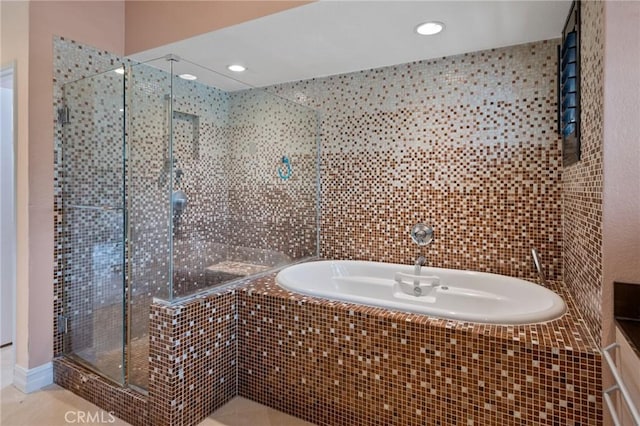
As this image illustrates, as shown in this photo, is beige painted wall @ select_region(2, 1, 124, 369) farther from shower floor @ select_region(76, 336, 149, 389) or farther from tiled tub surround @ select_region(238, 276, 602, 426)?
tiled tub surround @ select_region(238, 276, 602, 426)

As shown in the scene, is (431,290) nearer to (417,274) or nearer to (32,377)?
(417,274)

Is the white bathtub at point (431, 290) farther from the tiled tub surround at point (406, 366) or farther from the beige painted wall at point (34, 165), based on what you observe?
the beige painted wall at point (34, 165)

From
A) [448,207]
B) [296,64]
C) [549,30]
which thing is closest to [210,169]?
[296,64]

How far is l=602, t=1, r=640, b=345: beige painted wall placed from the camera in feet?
4.26

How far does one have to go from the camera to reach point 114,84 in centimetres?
228

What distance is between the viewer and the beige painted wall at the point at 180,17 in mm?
2092

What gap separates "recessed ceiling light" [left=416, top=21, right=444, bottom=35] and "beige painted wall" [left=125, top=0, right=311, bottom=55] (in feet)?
2.45

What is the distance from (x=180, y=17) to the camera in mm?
2383

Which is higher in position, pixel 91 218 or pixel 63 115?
pixel 63 115

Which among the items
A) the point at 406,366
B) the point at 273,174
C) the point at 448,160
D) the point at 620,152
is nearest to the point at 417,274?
the point at 448,160

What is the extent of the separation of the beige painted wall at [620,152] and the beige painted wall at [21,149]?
306cm

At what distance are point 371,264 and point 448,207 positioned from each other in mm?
740

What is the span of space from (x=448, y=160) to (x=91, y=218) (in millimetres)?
2561

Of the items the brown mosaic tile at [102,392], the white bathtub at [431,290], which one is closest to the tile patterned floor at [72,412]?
the brown mosaic tile at [102,392]
